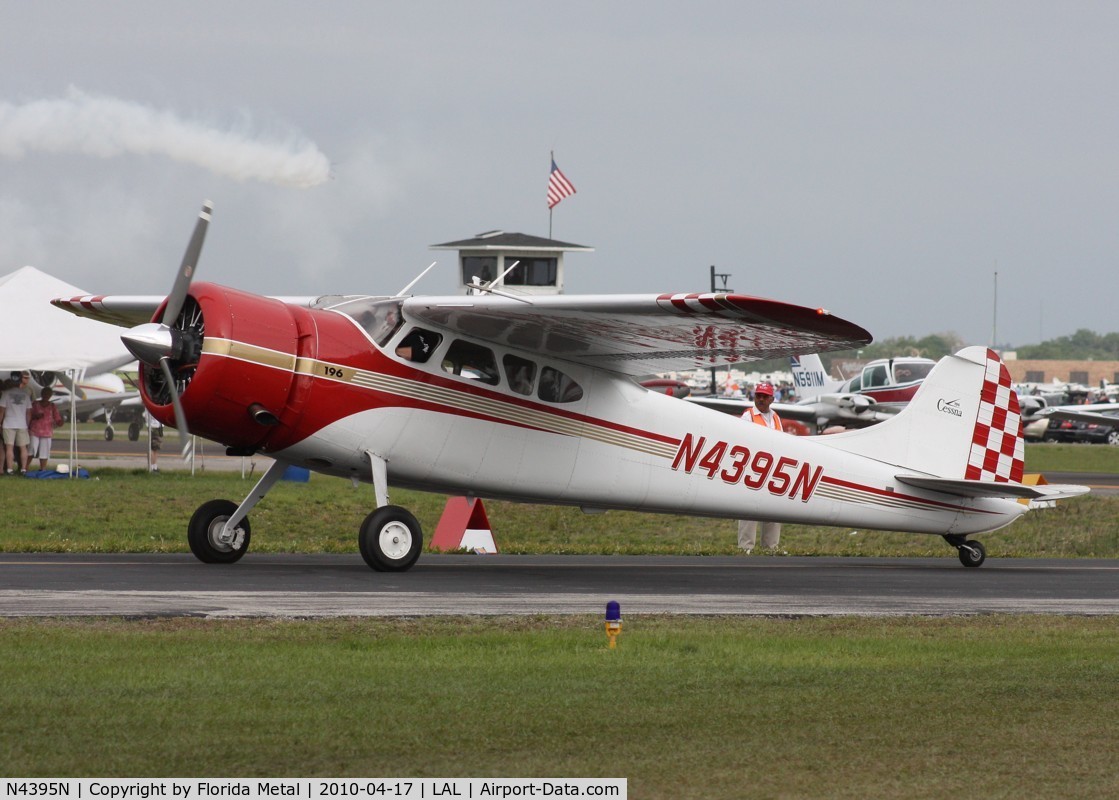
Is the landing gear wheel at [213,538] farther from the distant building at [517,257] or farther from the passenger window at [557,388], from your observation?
the distant building at [517,257]

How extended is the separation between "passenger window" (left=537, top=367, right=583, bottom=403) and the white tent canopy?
13.9 meters

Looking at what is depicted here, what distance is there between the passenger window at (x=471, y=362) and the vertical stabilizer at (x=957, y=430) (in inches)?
188

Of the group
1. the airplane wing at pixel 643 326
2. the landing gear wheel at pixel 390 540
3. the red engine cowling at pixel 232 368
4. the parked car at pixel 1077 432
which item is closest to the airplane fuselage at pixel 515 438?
the red engine cowling at pixel 232 368

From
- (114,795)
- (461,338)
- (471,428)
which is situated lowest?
(114,795)

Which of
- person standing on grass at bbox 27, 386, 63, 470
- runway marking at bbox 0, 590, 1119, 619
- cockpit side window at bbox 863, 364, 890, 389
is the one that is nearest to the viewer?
runway marking at bbox 0, 590, 1119, 619

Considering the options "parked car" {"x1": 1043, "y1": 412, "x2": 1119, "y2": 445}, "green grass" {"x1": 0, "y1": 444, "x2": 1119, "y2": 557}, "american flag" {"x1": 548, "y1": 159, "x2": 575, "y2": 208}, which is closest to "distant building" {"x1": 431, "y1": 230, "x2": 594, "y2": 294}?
"american flag" {"x1": 548, "y1": 159, "x2": 575, "y2": 208}

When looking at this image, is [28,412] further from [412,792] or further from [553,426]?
[412,792]

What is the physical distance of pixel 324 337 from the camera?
44.7ft

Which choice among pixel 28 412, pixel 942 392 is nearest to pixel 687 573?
pixel 942 392

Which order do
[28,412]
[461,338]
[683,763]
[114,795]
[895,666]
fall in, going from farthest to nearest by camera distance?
[28,412] → [461,338] → [895,666] → [683,763] → [114,795]

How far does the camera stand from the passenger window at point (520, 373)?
49.2ft

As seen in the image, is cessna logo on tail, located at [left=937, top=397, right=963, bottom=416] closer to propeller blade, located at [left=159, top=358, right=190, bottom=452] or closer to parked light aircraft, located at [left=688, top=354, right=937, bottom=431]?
propeller blade, located at [left=159, top=358, right=190, bottom=452]

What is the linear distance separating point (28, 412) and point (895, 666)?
2269 cm

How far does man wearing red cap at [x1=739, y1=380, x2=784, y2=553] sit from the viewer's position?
17.9 meters
